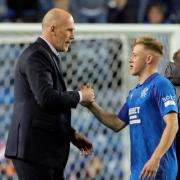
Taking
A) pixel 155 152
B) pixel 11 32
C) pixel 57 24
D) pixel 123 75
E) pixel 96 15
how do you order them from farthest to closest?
pixel 96 15
pixel 123 75
pixel 11 32
pixel 57 24
pixel 155 152

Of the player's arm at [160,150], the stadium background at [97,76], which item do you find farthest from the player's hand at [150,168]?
the stadium background at [97,76]

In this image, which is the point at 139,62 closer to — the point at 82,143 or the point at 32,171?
the point at 82,143

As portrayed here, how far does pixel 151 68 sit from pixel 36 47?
655 millimetres

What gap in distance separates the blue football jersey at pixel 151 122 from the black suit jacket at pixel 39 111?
0.38 m

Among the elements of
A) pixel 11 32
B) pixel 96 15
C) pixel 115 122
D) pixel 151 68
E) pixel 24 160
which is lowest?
pixel 24 160

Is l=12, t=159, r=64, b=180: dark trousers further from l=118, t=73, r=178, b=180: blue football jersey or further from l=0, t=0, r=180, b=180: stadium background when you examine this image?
l=0, t=0, r=180, b=180: stadium background

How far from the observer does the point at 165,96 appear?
3.79m

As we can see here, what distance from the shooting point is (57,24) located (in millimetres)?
3912

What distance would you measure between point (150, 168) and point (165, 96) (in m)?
0.41

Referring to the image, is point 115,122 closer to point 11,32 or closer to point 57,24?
point 57,24

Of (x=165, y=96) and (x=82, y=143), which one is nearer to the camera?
(x=165, y=96)

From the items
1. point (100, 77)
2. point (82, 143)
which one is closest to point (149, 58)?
point (82, 143)

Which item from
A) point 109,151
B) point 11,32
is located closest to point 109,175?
point 109,151

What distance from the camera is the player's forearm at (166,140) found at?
11.9 ft
